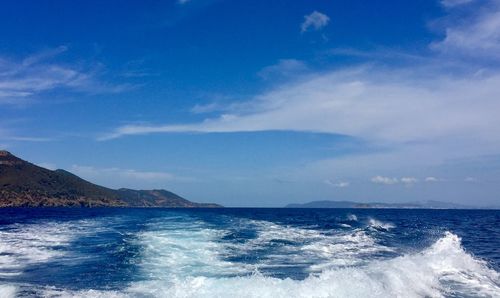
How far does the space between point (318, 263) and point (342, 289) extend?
7.51 meters

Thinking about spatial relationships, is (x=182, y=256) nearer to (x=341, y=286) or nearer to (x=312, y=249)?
(x=312, y=249)

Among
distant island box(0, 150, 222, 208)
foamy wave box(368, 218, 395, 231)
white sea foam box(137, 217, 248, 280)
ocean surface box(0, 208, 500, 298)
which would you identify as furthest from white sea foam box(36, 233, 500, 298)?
distant island box(0, 150, 222, 208)

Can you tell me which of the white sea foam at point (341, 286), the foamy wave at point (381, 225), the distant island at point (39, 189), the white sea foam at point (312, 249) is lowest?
the white sea foam at point (341, 286)

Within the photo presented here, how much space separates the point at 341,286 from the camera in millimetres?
17609

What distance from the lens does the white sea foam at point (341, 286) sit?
17094mm

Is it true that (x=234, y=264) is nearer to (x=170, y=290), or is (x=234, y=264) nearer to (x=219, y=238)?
(x=170, y=290)

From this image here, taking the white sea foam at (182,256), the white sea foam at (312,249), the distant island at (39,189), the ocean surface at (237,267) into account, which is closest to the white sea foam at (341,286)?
the ocean surface at (237,267)

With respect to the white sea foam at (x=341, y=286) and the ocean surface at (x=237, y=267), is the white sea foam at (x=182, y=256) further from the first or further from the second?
the white sea foam at (x=341, y=286)

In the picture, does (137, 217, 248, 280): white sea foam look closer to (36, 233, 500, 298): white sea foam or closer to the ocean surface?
the ocean surface

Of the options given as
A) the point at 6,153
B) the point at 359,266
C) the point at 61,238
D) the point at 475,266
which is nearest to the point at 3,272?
the point at 61,238

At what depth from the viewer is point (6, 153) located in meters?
180

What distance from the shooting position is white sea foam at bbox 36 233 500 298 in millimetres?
17094

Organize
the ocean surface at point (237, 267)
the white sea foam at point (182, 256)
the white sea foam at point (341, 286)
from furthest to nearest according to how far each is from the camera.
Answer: the white sea foam at point (182, 256)
the ocean surface at point (237, 267)
the white sea foam at point (341, 286)

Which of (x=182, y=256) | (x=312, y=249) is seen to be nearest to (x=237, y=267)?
(x=182, y=256)
